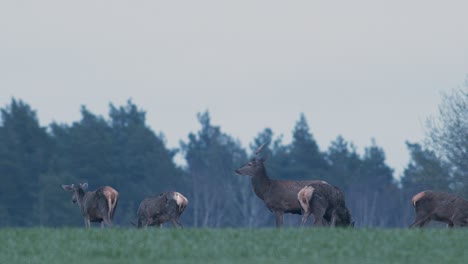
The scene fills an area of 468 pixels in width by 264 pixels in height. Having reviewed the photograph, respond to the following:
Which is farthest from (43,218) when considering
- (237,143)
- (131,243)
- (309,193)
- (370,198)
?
(131,243)

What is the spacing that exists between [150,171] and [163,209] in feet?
181

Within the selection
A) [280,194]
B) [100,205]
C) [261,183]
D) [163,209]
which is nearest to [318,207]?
[280,194]

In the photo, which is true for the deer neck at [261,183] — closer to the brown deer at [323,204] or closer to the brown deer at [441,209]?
the brown deer at [323,204]

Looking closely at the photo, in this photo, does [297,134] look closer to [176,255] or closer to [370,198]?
[370,198]

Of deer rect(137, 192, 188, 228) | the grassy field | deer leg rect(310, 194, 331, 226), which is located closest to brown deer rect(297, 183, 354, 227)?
deer leg rect(310, 194, 331, 226)

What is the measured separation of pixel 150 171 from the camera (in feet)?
278

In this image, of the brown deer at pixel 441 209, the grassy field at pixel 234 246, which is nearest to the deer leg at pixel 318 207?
the brown deer at pixel 441 209

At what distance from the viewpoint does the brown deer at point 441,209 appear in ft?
91.1

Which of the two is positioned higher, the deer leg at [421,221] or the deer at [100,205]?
the deer at [100,205]

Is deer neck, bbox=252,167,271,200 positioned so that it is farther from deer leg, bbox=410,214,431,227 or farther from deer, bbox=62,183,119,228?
deer leg, bbox=410,214,431,227

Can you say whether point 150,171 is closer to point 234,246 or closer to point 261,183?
point 261,183

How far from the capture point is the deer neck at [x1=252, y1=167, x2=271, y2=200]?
31781 millimetres

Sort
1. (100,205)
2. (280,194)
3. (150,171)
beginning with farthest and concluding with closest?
(150,171), (280,194), (100,205)

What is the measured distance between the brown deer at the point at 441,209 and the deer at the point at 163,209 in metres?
5.43
